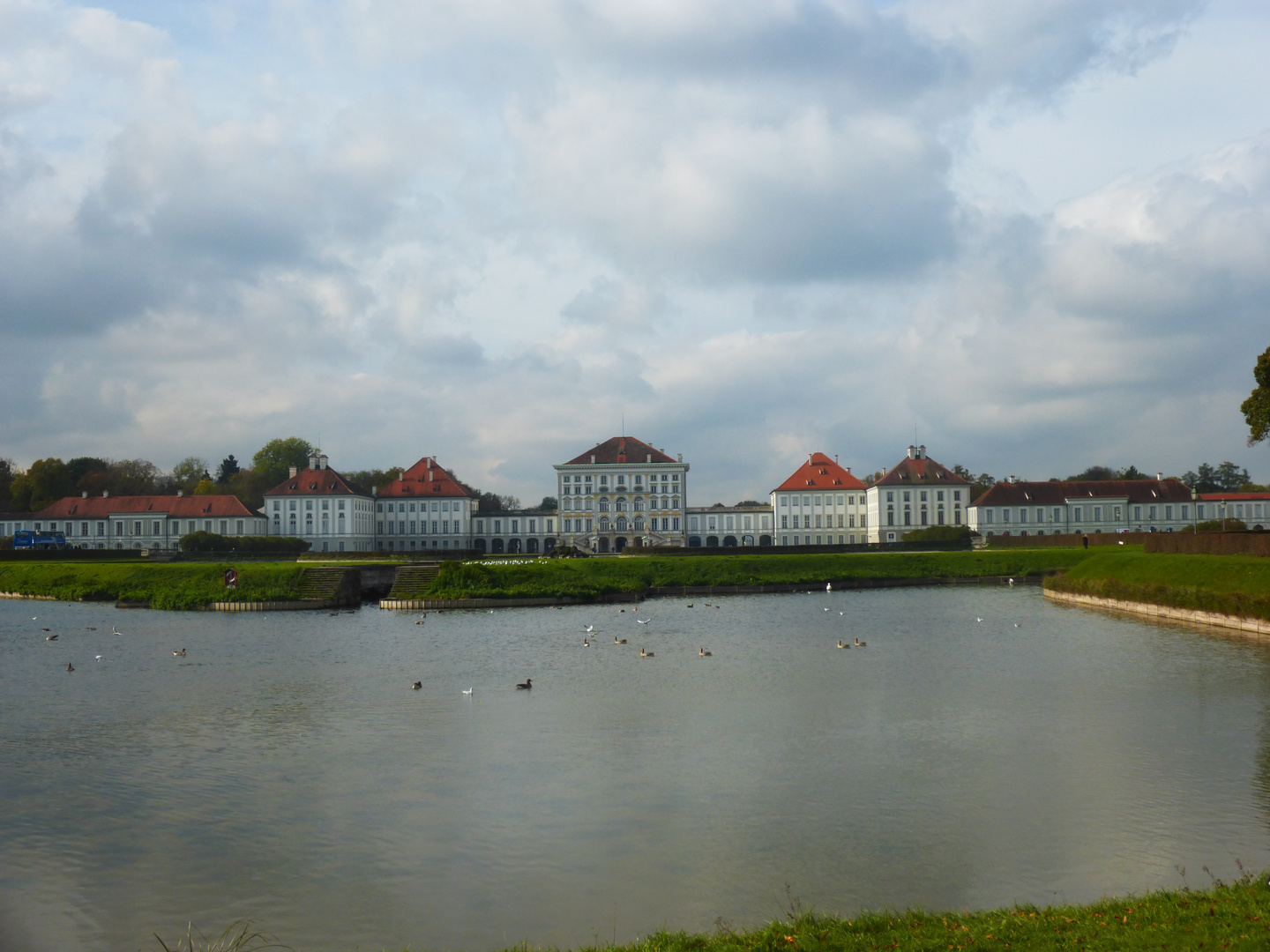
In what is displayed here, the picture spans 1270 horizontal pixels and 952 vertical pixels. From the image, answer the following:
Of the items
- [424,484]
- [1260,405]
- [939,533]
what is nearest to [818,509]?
[939,533]

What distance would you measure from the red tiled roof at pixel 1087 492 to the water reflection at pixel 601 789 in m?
78.2

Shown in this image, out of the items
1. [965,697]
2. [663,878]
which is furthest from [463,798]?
[965,697]

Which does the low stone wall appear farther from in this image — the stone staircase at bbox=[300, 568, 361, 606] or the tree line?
the tree line

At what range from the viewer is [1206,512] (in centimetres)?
9844

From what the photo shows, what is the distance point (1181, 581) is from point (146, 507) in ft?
302

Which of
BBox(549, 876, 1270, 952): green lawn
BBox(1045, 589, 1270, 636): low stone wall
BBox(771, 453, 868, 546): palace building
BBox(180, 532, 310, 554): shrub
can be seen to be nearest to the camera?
BBox(549, 876, 1270, 952): green lawn

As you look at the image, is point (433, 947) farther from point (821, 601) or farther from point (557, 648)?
point (821, 601)

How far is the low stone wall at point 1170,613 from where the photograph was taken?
30109 millimetres

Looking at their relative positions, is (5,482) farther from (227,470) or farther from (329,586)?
(329,586)

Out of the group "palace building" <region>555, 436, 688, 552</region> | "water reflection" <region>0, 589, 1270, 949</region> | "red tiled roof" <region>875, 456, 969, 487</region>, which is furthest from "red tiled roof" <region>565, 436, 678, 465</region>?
Answer: "water reflection" <region>0, 589, 1270, 949</region>

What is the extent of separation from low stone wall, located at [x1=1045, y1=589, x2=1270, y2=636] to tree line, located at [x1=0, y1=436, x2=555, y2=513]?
77.4m

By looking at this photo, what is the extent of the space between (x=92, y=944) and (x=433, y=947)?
298 centimetres

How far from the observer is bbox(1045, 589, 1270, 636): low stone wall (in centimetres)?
3011

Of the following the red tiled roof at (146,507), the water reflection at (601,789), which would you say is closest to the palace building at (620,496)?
the red tiled roof at (146,507)
